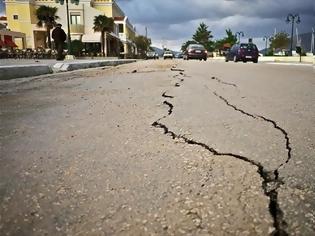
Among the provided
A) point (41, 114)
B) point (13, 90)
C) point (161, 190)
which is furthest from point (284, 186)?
point (13, 90)

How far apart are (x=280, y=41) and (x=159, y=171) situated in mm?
70373

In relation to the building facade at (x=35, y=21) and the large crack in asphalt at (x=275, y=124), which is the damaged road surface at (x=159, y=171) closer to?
the large crack in asphalt at (x=275, y=124)

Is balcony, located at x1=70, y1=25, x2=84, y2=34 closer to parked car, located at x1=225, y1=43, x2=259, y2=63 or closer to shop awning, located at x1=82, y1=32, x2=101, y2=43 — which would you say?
shop awning, located at x1=82, y1=32, x2=101, y2=43

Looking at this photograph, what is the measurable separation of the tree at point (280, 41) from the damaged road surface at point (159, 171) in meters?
67.6

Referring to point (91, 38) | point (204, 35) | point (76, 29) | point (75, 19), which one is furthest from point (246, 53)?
point (204, 35)

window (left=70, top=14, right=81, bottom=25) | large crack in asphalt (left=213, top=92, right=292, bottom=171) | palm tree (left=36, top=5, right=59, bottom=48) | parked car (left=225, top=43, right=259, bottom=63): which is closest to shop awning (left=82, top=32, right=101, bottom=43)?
window (left=70, top=14, right=81, bottom=25)

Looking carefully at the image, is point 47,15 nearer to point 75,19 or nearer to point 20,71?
point 75,19

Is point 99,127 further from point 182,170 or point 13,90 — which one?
point 13,90

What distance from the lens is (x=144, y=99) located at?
5.52m

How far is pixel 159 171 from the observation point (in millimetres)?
2381

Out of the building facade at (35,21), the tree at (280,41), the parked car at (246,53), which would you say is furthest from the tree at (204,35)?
the parked car at (246,53)

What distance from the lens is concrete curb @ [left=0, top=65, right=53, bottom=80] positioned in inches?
358

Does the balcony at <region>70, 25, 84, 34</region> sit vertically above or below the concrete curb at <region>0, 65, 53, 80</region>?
above

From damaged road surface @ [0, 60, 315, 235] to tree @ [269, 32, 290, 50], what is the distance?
6755 cm
